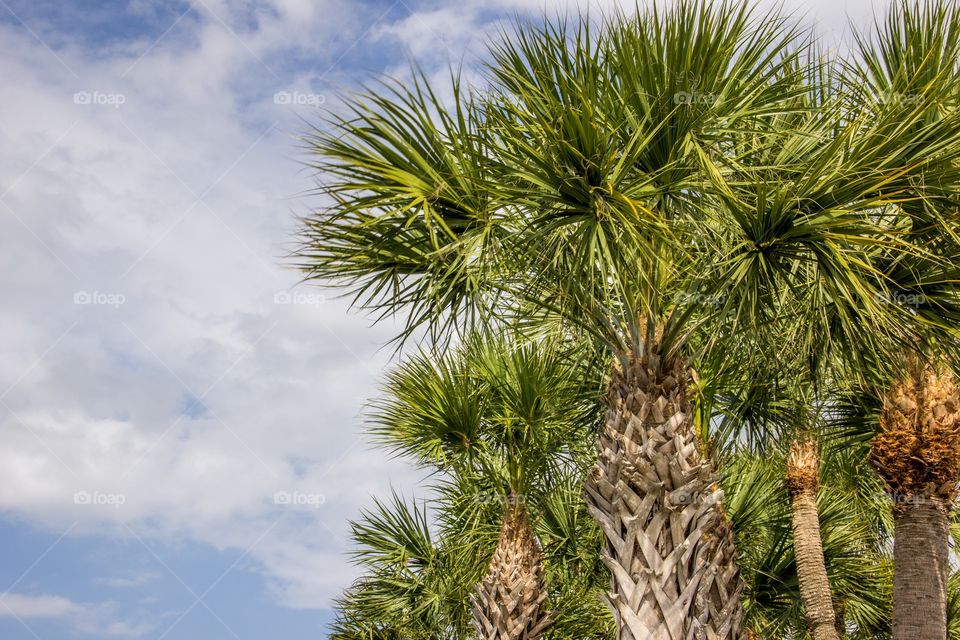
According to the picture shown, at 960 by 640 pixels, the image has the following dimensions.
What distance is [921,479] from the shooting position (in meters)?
7.29

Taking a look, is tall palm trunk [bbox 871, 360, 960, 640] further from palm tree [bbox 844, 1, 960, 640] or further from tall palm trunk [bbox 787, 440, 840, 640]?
tall palm trunk [bbox 787, 440, 840, 640]

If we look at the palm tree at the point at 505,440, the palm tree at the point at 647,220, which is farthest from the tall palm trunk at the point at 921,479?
the palm tree at the point at 505,440

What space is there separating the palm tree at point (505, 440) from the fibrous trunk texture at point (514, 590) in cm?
1

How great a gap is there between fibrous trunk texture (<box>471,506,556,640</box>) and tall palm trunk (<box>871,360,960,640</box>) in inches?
173

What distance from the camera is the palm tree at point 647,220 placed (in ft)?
16.7

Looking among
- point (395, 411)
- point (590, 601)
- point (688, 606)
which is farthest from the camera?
point (590, 601)

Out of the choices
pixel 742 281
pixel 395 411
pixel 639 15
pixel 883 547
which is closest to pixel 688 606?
pixel 742 281

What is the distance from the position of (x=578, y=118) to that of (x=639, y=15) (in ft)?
3.99

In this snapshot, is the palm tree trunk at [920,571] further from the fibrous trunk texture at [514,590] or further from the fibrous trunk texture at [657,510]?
the fibrous trunk texture at [514,590]

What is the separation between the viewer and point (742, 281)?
5.27 meters

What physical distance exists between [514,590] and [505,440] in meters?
1.87

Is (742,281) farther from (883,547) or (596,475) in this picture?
(883,547)

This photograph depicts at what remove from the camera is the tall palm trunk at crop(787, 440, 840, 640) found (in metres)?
9.45

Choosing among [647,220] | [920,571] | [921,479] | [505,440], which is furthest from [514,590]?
[647,220]
